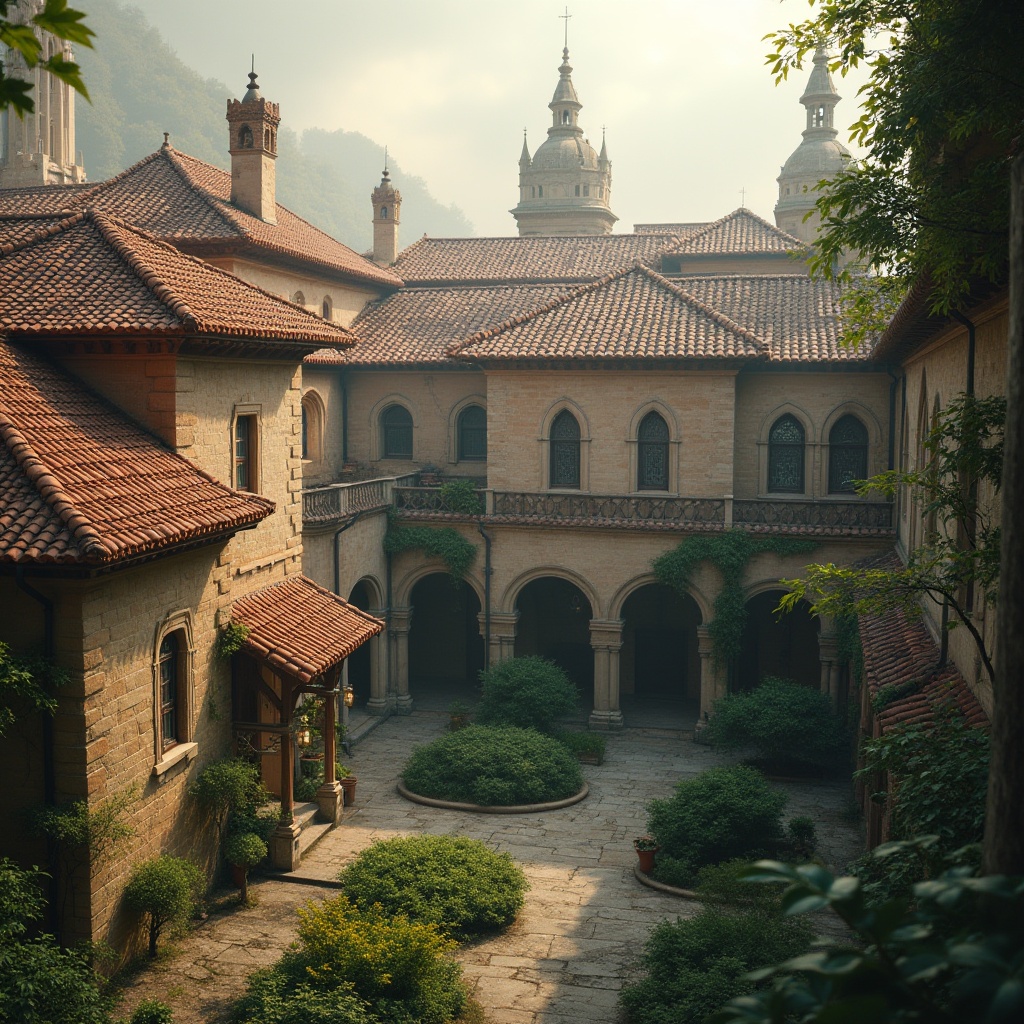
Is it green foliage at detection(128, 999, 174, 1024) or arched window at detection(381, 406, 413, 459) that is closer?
green foliage at detection(128, 999, 174, 1024)

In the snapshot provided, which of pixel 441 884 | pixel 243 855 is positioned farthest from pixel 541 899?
pixel 243 855

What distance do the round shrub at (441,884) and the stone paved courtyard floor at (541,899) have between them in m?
0.35

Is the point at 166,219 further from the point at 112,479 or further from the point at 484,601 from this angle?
the point at 112,479

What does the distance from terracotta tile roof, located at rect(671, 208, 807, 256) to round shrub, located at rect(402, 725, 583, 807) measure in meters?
22.2

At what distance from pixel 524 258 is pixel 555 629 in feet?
48.3

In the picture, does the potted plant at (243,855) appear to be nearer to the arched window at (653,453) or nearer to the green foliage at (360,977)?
the green foliage at (360,977)

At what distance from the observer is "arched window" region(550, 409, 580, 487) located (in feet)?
90.2

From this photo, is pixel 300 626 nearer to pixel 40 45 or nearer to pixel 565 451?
pixel 565 451

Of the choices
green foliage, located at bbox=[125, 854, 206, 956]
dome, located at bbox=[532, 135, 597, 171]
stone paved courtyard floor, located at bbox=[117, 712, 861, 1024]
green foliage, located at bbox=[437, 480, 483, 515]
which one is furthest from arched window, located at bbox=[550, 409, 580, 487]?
dome, located at bbox=[532, 135, 597, 171]

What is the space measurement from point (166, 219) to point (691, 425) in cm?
1412

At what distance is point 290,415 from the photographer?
19.2 metres

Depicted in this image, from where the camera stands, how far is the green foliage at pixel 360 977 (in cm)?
1152

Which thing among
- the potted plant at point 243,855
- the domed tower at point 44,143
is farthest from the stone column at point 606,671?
the domed tower at point 44,143

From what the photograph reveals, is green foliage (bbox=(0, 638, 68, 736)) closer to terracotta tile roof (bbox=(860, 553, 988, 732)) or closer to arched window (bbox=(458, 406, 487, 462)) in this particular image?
terracotta tile roof (bbox=(860, 553, 988, 732))
